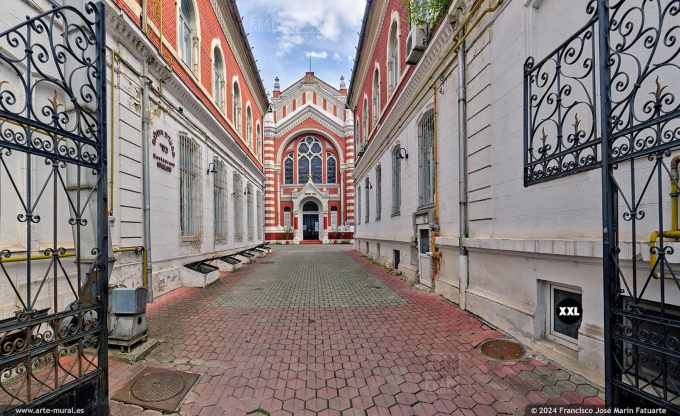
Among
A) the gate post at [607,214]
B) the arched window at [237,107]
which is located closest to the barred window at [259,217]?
the arched window at [237,107]

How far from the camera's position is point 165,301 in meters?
6.55

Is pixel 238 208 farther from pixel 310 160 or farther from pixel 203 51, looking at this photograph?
pixel 310 160

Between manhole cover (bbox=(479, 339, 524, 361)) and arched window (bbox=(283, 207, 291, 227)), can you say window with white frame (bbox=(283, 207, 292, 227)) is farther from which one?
manhole cover (bbox=(479, 339, 524, 361))

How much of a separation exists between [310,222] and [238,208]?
15370 mm

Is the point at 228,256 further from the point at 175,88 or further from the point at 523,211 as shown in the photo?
the point at 523,211

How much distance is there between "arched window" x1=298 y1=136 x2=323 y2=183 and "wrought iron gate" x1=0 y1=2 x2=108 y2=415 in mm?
25196

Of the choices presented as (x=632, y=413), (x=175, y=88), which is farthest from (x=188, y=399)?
(x=175, y=88)

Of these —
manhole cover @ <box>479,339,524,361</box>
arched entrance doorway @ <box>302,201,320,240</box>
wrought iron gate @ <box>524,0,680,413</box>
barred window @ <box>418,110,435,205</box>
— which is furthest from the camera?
arched entrance doorway @ <box>302,201,320,240</box>

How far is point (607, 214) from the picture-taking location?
2316 mm

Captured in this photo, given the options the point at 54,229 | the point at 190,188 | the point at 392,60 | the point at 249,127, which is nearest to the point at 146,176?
the point at 190,188

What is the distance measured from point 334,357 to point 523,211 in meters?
3.31

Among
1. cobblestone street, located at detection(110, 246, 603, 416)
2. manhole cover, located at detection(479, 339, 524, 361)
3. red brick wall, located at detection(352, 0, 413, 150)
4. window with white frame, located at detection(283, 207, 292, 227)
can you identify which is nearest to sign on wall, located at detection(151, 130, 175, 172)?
cobblestone street, located at detection(110, 246, 603, 416)

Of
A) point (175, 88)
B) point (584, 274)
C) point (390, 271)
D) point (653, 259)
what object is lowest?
point (390, 271)

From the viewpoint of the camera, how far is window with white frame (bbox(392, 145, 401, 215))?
10.8 meters
